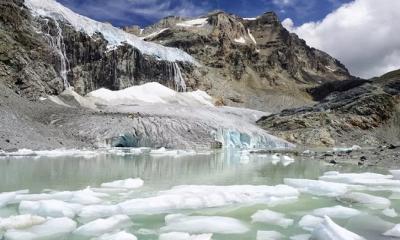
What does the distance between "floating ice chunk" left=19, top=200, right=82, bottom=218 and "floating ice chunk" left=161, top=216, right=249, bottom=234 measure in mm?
2126

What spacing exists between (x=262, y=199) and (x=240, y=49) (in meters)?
109

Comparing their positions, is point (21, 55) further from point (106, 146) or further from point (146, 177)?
→ point (146, 177)

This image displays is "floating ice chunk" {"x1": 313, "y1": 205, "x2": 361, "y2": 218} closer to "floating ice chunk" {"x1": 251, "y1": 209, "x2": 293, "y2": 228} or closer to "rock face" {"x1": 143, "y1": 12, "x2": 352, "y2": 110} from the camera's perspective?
"floating ice chunk" {"x1": 251, "y1": 209, "x2": 293, "y2": 228}

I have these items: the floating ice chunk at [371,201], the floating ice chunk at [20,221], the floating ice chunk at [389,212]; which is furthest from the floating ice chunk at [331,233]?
the floating ice chunk at [20,221]

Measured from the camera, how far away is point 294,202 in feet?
37.9

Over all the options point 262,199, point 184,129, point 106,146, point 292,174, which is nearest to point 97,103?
Answer: point 184,129

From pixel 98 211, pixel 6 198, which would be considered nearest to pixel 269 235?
pixel 98 211

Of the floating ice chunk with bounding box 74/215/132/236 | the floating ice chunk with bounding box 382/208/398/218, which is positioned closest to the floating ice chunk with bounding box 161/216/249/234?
the floating ice chunk with bounding box 74/215/132/236

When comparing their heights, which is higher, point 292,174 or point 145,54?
point 145,54

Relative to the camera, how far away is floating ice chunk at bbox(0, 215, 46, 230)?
8.17 meters

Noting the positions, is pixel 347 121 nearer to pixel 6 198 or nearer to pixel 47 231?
pixel 6 198

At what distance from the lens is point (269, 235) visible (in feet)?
26.5

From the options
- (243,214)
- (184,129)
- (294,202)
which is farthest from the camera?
(184,129)

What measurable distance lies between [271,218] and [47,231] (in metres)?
4.29
